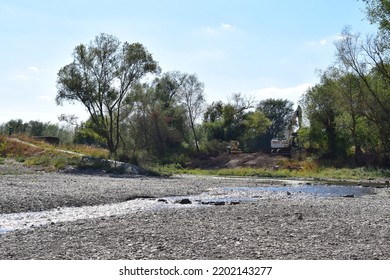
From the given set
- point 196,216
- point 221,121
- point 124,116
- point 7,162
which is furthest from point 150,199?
point 221,121

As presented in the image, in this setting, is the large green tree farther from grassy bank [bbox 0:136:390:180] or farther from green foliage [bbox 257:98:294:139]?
green foliage [bbox 257:98:294:139]

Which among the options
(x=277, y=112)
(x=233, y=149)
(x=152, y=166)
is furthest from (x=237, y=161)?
(x=277, y=112)

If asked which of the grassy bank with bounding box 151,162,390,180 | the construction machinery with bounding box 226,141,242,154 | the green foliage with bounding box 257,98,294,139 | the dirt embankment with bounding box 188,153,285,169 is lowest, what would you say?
the grassy bank with bounding box 151,162,390,180

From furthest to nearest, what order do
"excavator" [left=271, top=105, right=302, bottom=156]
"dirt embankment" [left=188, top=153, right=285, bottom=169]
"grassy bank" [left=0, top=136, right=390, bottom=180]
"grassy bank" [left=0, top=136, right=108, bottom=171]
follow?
"excavator" [left=271, top=105, right=302, bottom=156], "dirt embankment" [left=188, top=153, right=285, bottom=169], "grassy bank" [left=0, top=136, right=390, bottom=180], "grassy bank" [left=0, top=136, right=108, bottom=171]

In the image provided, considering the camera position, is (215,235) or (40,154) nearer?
(215,235)

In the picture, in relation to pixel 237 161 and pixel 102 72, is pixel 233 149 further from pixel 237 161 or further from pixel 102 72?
pixel 102 72

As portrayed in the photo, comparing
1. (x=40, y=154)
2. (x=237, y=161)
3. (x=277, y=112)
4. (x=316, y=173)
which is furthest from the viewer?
(x=277, y=112)

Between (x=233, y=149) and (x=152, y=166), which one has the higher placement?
(x=233, y=149)

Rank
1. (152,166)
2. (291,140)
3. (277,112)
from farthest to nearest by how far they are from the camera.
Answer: (277,112) < (291,140) < (152,166)

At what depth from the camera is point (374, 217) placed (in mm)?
→ 16453

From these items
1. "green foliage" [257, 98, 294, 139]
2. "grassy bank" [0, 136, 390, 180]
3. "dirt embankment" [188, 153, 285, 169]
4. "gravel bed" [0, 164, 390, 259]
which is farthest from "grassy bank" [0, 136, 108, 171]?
"green foliage" [257, 98, 294, 139]

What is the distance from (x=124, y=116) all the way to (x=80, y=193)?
41572 mm

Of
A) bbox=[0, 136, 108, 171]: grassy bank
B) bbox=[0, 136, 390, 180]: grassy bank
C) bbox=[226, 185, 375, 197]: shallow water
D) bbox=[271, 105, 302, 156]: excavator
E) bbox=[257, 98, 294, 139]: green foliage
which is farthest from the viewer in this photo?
bbox=[257, 98, 294, 139]: green foliage
